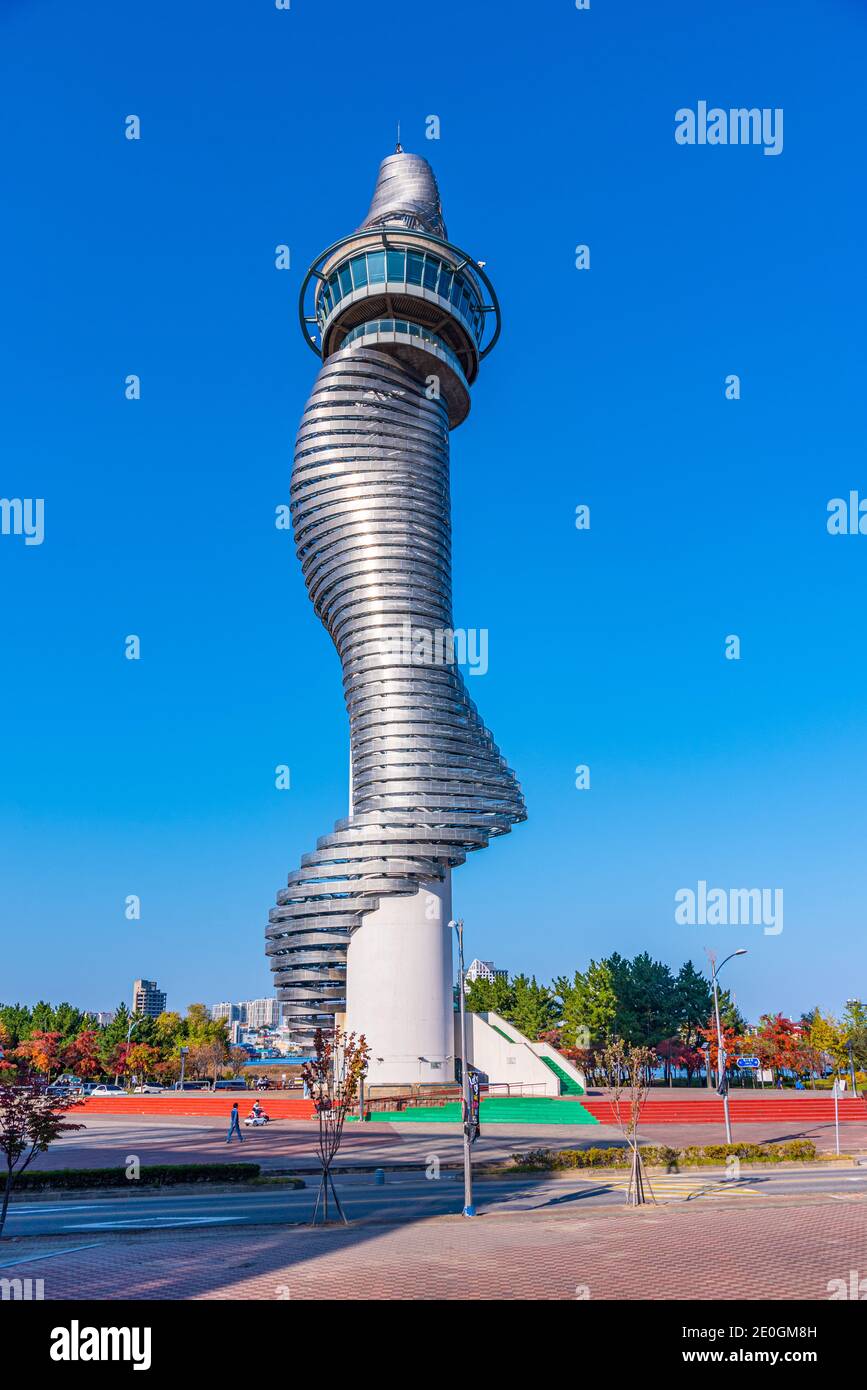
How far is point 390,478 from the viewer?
6706cm

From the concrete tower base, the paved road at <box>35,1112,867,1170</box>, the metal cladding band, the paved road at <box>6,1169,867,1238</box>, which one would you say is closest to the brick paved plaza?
the paved road at <box>6,1169,867,1238</box>

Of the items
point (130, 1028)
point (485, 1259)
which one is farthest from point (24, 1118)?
point (130, 1028)

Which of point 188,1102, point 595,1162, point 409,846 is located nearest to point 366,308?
point 409,846

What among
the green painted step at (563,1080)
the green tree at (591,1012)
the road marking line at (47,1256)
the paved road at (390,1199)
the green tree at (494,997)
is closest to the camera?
the road marking line at (47,1256)

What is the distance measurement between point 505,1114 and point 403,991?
36.1ft

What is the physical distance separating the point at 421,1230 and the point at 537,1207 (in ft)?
14.8

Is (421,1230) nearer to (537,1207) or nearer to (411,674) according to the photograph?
(537,1207)

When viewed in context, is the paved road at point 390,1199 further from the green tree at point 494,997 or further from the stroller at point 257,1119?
the green tree at point 494,997

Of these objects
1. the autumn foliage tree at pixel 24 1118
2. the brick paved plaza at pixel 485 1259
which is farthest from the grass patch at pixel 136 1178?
the brick paved plaza at pixel 485 1259

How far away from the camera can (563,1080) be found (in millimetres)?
62531

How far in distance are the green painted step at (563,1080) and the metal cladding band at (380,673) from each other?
44.9 ft

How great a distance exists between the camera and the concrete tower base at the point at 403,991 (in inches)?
2388

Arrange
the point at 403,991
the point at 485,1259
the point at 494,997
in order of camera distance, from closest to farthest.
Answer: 1. the point at 485,1259
2. the point at 403,991
3. the point at 494,997

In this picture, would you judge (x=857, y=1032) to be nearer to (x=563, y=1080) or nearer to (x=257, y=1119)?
(x=563, y=1080)
